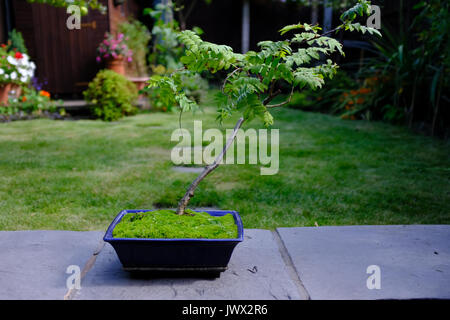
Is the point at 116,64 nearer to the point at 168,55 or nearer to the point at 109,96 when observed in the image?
the point at 168,55

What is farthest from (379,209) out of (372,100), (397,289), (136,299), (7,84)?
(7,84)

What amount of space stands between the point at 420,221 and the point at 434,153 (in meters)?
1.83

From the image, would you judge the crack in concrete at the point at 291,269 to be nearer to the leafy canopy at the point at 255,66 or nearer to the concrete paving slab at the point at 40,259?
the leafy canopy at the point at 255,66

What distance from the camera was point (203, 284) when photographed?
1475 millimetres

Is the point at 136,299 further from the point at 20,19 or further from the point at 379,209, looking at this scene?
the point at 20,19

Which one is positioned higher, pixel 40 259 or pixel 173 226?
pixel 173 226

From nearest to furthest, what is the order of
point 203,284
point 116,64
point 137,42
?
1. point 203,284
2. point 116,64
3. point 137,42

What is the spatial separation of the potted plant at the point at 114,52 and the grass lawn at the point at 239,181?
2.34 meters

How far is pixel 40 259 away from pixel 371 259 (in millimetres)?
1311

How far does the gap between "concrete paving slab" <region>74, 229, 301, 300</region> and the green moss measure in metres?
0.15

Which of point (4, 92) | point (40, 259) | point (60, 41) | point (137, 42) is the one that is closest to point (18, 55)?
point (4, 92)

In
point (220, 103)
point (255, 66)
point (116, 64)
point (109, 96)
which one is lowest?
point (109, 96)

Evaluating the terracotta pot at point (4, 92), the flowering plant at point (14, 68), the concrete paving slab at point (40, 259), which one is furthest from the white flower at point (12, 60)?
the concrete paving slab at point (40, 259)

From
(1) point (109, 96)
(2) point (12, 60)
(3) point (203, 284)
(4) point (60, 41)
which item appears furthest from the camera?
(4) point (60, 41)
